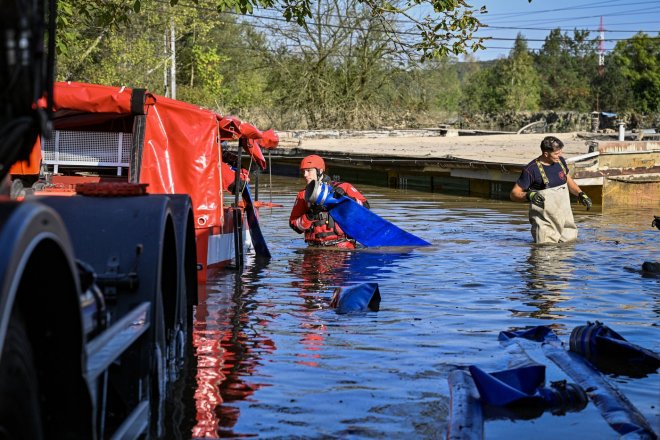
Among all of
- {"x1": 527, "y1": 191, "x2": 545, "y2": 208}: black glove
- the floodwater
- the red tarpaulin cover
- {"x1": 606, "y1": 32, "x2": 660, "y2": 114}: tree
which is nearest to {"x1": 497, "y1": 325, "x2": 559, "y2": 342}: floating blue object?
the floodwater

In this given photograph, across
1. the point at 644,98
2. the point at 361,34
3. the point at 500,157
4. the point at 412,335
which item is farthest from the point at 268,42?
the point at 412,335

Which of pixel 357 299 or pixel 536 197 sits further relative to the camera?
pixel 536 197

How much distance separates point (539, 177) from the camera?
15.5 m

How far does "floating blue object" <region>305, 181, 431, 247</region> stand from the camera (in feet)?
48.4

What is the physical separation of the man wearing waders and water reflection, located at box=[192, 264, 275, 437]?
496cm

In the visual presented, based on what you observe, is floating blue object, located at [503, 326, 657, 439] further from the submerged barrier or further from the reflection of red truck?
the reflection of red truck

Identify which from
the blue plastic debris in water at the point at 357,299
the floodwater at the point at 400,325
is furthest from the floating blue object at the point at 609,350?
the blue plastic debris in water at the point at 357,299

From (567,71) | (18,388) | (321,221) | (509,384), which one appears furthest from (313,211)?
(567,71)

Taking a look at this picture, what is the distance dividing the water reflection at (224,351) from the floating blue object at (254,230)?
2563 millimetres

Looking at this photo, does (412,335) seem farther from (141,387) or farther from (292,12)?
(292,12)

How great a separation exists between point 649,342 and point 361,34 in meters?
46.8

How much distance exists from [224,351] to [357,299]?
228 centimetres

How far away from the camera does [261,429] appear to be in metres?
5.87

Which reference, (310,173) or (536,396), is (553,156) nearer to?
(310,173)
